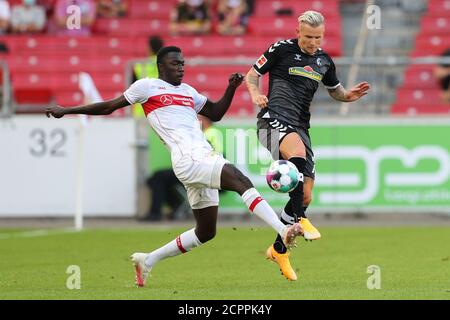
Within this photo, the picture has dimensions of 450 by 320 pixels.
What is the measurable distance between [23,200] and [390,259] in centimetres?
905

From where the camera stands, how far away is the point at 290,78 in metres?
11.4

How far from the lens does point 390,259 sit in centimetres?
1370

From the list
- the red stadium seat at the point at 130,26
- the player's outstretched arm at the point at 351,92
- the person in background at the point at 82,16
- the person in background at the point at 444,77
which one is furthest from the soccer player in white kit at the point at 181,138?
the red stadium seat at the point at 130,26

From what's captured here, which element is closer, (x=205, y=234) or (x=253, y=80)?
(x=205, y=234)

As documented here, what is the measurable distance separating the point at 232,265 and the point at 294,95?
8.99ft

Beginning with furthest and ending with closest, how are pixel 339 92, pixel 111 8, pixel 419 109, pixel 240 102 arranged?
1. pixel 111 8
2. pixel 240 102
3. pixel 419 109
4. pixel 339 92

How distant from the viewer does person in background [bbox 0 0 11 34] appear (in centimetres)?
2483

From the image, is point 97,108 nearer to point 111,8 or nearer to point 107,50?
point 107,50

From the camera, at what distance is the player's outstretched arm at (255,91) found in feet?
35.2

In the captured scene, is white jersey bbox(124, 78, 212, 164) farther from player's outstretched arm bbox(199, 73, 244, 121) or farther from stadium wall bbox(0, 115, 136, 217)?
stadium wall bbox(0, 115, 136, 217)

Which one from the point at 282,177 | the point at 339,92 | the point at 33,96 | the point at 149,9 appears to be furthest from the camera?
the point at 149,9

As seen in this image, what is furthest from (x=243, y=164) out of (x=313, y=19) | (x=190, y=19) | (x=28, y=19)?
(x=313, y=19)
